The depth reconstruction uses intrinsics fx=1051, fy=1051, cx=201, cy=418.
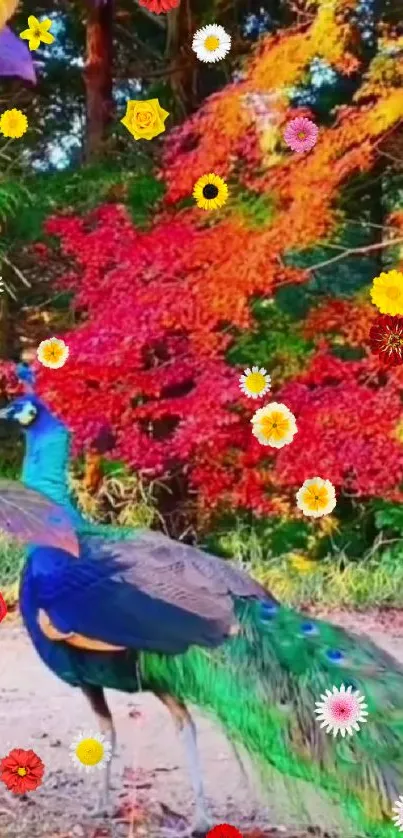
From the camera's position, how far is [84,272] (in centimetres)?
222

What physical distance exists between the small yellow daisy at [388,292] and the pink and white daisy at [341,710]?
0.78 m

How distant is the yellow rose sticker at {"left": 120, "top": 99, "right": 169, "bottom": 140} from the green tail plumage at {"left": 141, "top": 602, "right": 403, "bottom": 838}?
1.01 m

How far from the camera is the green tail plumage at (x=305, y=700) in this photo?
2033 millimetres

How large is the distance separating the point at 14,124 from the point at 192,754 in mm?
1381

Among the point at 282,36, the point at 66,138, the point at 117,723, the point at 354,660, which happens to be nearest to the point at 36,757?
the point at 117,723

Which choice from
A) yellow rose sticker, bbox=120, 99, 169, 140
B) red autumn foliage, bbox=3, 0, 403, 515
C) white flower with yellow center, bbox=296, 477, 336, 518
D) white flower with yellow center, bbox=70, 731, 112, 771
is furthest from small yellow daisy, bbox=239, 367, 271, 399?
white flower with yellow center, bbox=70, 731, 112, 771

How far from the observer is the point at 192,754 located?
7.05 ft

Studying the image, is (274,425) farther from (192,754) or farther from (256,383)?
(192,754)

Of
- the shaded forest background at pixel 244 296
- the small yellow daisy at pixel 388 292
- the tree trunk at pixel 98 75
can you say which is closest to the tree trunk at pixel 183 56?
the shaded forest background at pixel 244 296

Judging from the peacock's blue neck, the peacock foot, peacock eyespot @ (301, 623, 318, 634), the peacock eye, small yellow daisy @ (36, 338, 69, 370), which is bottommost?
the peacock foot

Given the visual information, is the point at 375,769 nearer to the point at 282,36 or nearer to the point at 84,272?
the point at 84,272

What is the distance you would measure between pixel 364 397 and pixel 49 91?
37.1 inches

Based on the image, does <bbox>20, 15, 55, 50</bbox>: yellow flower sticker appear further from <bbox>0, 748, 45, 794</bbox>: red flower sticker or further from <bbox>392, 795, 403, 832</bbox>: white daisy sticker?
<bbox>392, 795, 403, 832</bbox>: white daisy sticker

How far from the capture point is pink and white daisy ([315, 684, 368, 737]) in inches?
81.2
